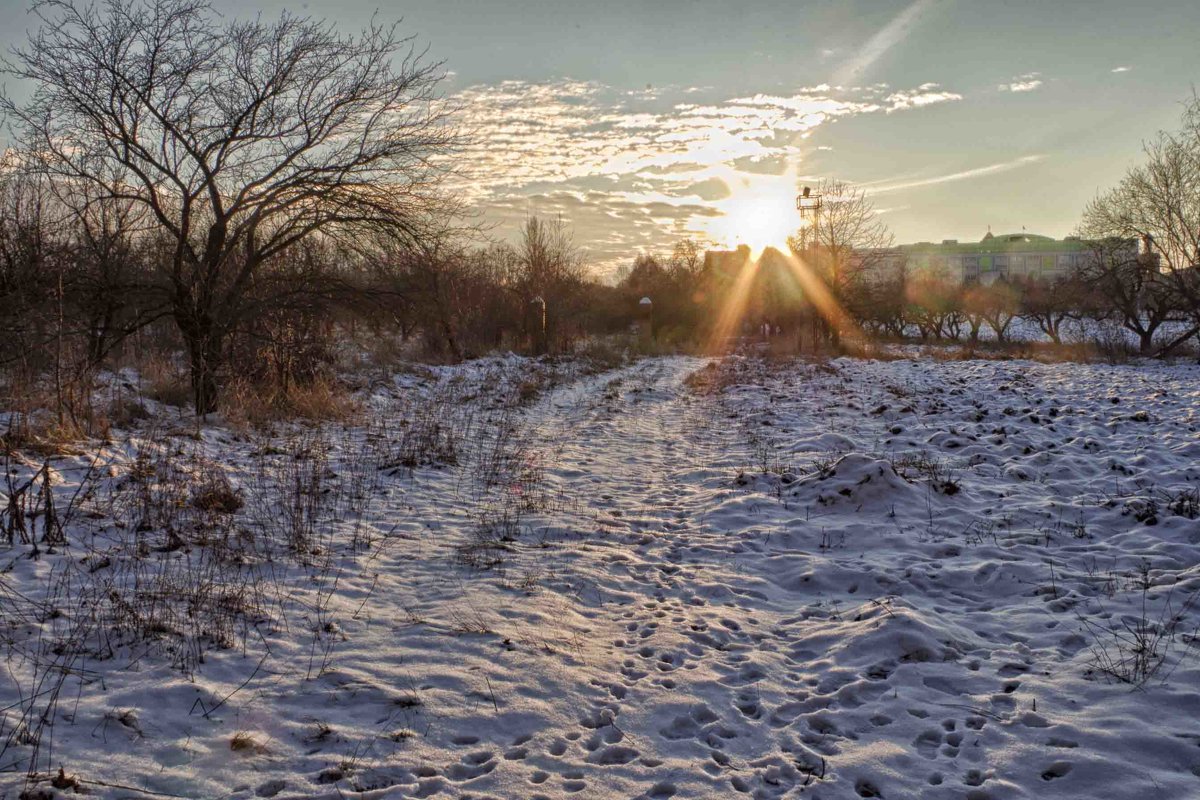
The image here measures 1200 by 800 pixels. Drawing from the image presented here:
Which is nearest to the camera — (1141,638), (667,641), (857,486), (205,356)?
(1141,638)

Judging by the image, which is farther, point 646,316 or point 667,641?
point 646,316

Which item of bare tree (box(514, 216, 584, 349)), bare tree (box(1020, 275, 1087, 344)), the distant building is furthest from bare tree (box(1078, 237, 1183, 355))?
the distant building

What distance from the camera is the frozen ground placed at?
3.06 meters

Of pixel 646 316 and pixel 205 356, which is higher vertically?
pixel 646 316

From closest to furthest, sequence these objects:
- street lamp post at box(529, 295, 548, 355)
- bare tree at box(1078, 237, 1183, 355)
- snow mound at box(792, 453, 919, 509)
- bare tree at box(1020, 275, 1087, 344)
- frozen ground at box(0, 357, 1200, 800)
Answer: frozen ground at box(0, 357, 1200, 800), snow mound at box(792, 453, 919, 509), street lamp post at box(529, 295, 548, 355), bare tree at box(1078, 237, 1183, 355), bare tree at box(1020, 275, 1087, 344)

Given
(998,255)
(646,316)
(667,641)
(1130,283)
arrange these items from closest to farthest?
(667,641), (1130,283), (646,316), (998,255)

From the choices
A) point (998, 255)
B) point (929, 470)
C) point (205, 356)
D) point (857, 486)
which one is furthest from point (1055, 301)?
point (998, 255)

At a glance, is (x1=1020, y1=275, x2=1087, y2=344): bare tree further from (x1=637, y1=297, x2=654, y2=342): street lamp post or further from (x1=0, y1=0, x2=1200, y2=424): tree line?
(x1=0, y1=0, x2=1200, y2=424): tree line

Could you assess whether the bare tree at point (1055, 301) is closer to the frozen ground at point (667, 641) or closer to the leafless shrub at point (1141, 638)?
the frozen ground at point (667, 641)

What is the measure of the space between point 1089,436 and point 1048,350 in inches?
1204

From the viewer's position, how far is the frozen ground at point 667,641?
306 centimetres

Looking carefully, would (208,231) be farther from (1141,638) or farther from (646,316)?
(646,316)

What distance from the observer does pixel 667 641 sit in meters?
4.48

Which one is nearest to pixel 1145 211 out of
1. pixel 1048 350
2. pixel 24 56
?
pixel 1048 350
